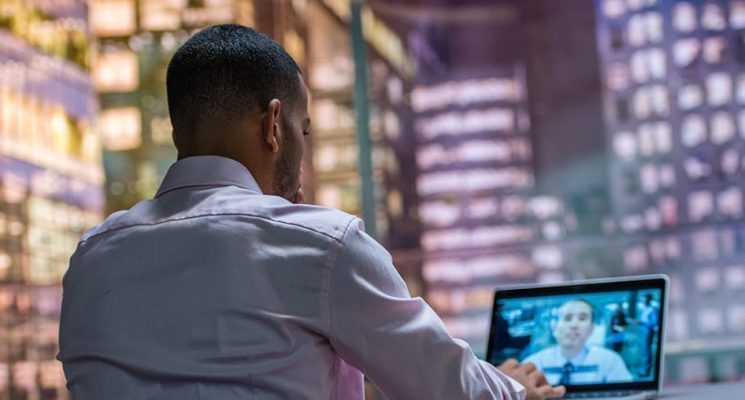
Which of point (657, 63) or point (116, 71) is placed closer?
point (657, 63)

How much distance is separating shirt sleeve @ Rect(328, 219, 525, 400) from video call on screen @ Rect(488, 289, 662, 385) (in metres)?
0.81

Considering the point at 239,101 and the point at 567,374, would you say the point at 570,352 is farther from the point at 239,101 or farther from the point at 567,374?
the point at 239,101

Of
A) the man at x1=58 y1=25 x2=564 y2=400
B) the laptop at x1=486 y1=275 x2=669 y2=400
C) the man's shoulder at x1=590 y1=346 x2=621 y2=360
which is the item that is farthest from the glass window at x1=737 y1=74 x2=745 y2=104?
the man at x1=58 y1=25 x2=564 y2=400

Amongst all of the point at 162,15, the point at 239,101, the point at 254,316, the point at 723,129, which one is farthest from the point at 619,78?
the point at 254,316

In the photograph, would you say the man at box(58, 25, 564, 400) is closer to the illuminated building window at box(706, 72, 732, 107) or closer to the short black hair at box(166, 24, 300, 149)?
the short black hair at box(166, 24, 300, 149)

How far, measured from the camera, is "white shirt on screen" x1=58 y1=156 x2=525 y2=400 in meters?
1.07

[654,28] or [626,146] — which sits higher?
[654,28]

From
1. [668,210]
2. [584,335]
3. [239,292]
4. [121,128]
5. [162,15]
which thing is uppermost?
[162,15]

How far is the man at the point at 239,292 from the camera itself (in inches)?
42.3

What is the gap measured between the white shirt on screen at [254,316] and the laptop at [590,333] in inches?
30.4

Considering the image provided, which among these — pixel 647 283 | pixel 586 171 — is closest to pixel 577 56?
pixel 586 171

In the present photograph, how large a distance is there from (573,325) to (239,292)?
1024mm

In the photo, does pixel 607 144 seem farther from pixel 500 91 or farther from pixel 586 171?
pixel 500 91

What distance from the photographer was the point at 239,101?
3.92 ft
